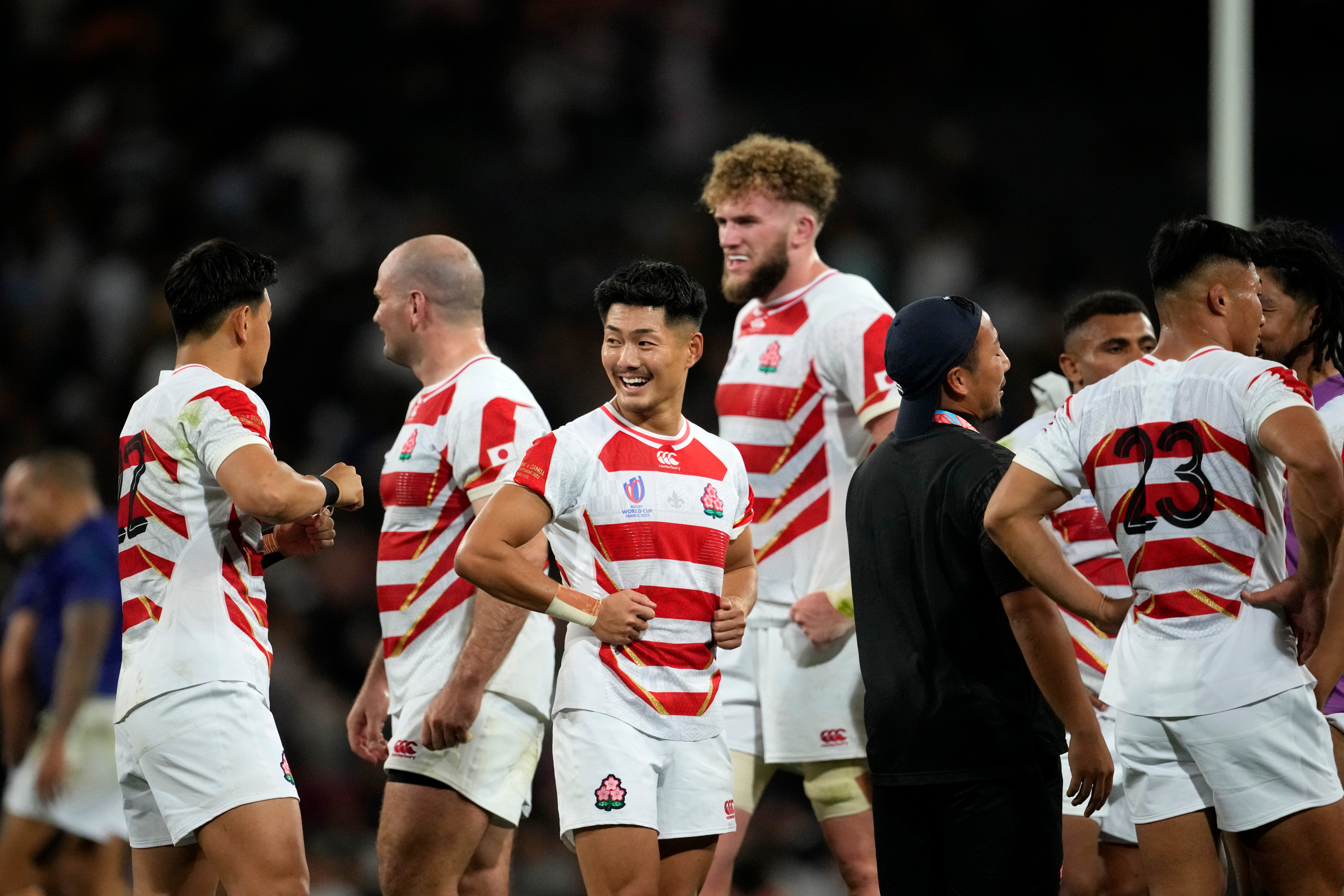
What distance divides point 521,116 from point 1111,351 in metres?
7.66

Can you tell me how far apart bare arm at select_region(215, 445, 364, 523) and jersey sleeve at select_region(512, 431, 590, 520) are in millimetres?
557

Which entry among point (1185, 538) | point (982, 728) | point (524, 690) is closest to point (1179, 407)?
point (1185, 538)

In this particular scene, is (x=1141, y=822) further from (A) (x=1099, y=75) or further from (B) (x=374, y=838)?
(A) (x=1099, y=75)

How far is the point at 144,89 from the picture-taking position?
11.4 metres

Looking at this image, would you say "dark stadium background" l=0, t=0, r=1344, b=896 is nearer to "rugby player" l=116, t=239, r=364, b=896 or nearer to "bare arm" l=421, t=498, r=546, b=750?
"bare arm" l=421, t=498, r=546, b=750

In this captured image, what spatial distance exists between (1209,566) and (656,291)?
1631 mm

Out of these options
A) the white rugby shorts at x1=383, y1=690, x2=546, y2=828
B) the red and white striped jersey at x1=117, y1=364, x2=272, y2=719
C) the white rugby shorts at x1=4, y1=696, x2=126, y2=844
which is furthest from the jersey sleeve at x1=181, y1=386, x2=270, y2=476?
the white rugby shorts at x1=4, y1=696, x2=126, y2=844

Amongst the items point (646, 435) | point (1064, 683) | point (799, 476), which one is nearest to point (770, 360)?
point (799, 476)

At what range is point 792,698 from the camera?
4.75 metres

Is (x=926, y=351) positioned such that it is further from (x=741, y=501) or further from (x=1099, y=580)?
(x=1099, y=580)

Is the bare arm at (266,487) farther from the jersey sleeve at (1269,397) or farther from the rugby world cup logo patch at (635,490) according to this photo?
the jersey sleeve at (1269,397)

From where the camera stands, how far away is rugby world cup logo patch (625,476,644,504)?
12.6 feet

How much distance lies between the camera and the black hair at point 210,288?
395cm

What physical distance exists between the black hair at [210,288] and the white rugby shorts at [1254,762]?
2.72m
